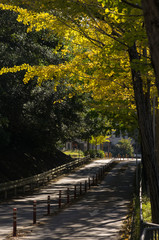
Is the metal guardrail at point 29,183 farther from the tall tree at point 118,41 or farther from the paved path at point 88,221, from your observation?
the tall tree at point 118,41

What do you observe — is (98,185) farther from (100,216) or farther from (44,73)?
(44,73)

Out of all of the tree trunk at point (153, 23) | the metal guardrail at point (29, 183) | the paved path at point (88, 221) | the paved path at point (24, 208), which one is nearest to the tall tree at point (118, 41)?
the paved path at point (88, 221)

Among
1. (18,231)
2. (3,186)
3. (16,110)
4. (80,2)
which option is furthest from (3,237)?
(16,110)

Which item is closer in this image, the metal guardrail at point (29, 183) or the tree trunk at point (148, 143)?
the tree trunk at point (148, 143)

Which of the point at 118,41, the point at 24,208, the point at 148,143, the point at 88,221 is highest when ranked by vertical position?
the point at 118,41

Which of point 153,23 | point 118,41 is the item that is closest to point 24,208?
point 118,41

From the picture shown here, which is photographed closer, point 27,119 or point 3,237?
point 3,237

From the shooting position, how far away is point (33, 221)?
654 inches

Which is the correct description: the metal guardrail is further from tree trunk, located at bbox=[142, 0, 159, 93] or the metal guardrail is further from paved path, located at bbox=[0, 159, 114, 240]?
tree trunk, located at bbox=[142, 0, 159, 93]

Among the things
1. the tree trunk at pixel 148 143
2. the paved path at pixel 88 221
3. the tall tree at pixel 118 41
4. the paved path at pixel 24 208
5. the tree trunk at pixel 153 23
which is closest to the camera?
the tree trunk at pixel 153 23

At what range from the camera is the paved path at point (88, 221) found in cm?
1420

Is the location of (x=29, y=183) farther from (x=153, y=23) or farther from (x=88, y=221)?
(x=153, y=23)

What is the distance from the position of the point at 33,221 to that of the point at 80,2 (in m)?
8.65

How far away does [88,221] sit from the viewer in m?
17.7
